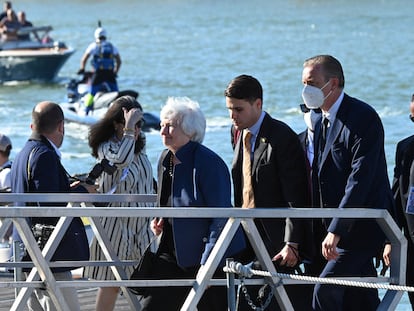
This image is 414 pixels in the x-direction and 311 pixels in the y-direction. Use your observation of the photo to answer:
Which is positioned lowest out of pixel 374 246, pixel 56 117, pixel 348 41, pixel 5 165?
pixel 348 41

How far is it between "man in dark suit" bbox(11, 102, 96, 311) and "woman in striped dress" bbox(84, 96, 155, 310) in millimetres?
407

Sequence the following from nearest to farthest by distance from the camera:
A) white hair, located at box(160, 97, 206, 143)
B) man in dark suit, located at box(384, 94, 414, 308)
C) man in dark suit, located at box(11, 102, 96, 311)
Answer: white hair, located at box(160, 97, 206, 143)
man in dark suit, located at box(384, 94, 414, 308)
man in dark suit, located at box(11, 102, 96, 311)

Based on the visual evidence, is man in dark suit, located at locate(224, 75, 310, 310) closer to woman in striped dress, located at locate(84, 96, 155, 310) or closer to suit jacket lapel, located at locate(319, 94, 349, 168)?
suit jacket lapel, located at locate(319, 94, 349, 168)

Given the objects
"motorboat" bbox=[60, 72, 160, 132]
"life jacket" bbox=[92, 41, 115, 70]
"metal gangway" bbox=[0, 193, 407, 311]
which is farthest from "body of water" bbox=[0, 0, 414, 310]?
"metal gangway" bbox=[0, 193, 407, 311]

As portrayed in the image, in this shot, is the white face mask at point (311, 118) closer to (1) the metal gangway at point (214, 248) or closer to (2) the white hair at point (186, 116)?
(2) the white hair at point (186, 116)

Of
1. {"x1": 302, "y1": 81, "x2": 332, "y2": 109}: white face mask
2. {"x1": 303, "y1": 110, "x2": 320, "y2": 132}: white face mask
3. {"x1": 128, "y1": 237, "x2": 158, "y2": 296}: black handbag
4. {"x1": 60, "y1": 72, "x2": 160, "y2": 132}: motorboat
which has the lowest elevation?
{"x1": 60, "y1": 72, "x2": 160, "y2": 132}: motorboat

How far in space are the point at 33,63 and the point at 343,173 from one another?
29676mm

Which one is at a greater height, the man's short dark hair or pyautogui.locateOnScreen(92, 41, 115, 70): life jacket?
the man's short dark hair

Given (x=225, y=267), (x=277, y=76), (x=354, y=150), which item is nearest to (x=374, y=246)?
(x=354, y=150)

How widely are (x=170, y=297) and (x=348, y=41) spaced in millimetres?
41670

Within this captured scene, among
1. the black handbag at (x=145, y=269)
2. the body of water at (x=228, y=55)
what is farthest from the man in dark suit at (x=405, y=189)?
the body of water at (x=228, y=55)

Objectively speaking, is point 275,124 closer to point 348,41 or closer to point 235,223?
point 235,223

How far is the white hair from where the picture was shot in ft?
18.6

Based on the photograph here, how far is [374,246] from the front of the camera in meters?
5.77
